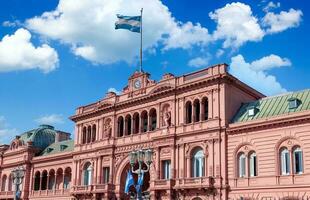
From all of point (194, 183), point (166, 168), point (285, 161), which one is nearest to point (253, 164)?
point (285, 161)

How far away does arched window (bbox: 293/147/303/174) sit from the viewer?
145 ft

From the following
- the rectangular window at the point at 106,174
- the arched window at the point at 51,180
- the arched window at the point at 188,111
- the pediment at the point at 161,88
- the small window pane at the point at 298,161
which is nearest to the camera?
the small window pane at the point at 298,161

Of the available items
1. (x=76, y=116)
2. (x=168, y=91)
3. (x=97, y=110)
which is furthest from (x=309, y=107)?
(x=76, y=116)

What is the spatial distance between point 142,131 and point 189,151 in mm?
8486

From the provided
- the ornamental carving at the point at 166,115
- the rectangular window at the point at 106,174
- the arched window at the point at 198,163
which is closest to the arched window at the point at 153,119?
the ornamental carving at the point at 166,115

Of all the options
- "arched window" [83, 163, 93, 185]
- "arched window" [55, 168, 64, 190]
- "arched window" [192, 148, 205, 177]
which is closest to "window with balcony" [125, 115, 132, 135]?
"arched window" [83, 163, 93, 185]

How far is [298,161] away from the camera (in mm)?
44406

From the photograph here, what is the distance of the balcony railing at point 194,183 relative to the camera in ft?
159

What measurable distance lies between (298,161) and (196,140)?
1158cm

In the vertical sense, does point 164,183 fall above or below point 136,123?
below

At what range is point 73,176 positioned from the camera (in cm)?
6656

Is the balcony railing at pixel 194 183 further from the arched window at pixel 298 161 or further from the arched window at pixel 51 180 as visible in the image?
the arched window at pixel 51 180

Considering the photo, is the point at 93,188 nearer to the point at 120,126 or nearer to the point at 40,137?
the point at 120,126

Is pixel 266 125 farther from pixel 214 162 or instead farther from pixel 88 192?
pixel 88 192
